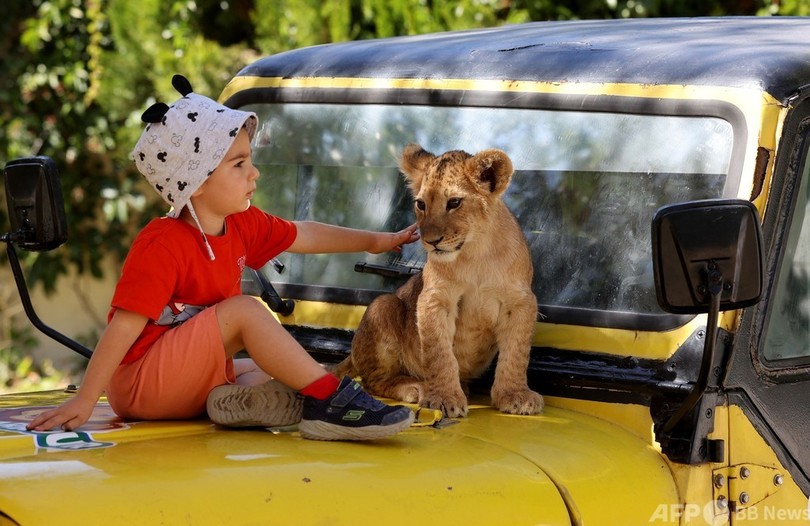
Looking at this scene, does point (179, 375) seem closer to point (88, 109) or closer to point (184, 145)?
point (184, 145)

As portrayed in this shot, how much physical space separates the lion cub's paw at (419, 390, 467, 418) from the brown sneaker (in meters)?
0.36

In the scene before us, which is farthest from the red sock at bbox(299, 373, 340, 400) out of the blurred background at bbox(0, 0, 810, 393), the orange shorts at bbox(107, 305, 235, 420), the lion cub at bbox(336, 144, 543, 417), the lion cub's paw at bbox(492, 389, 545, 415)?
the blurred background at bbox(0, 0, 810, 393)

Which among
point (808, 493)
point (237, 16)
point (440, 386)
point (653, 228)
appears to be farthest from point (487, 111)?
point (237, 16)

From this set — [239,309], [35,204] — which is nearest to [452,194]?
[239,309]

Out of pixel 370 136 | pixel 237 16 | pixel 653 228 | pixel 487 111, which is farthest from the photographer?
pixel 237 16

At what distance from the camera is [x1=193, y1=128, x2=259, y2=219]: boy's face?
2965mm

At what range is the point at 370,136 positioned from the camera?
3514 mm

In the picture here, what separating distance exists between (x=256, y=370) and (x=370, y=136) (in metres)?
0.81

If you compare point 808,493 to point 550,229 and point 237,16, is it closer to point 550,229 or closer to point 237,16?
point 550,229

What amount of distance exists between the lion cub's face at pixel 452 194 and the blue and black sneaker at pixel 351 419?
61 centimetres

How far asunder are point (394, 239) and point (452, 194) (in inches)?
11.9

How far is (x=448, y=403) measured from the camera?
2922 millimetres

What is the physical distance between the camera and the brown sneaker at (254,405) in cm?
265

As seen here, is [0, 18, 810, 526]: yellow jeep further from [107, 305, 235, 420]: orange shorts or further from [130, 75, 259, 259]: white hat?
[130, 75, 259, 259]: white hat
